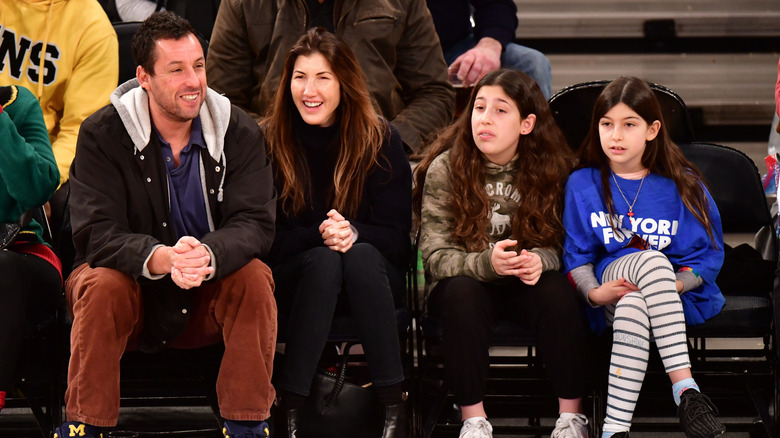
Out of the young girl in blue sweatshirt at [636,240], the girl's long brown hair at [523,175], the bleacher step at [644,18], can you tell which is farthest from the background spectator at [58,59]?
the bleacher step at [644,18]

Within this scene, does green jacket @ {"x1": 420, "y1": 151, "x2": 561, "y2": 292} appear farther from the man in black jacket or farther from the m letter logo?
the m letter logo

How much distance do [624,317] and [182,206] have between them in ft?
4.21

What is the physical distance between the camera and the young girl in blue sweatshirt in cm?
292

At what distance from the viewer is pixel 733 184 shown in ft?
11.3

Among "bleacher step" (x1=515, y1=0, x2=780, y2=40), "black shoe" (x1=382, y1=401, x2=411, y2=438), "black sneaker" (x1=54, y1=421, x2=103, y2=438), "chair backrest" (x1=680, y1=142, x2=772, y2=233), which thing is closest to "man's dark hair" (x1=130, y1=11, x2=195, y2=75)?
"black sneaker" (x1=54, y1=421, x2=103, y2=438)

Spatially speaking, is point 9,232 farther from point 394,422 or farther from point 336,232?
point 394,422

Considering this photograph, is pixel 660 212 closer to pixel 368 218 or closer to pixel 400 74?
pixel 368 218

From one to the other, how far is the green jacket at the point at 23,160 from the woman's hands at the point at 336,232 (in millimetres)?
811

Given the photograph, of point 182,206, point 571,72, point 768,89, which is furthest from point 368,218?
point 768,89

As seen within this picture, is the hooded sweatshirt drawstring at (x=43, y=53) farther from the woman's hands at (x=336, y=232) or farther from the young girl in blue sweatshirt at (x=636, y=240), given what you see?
the young girl in blue sweatshirt at (x=636, y=240)

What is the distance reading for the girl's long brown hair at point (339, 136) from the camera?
3238 millimetres

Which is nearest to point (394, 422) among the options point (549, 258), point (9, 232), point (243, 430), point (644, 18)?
point (243, 430)

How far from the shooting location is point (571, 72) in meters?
4.94

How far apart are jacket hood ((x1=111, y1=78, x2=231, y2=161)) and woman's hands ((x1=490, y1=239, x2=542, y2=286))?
84 cm
